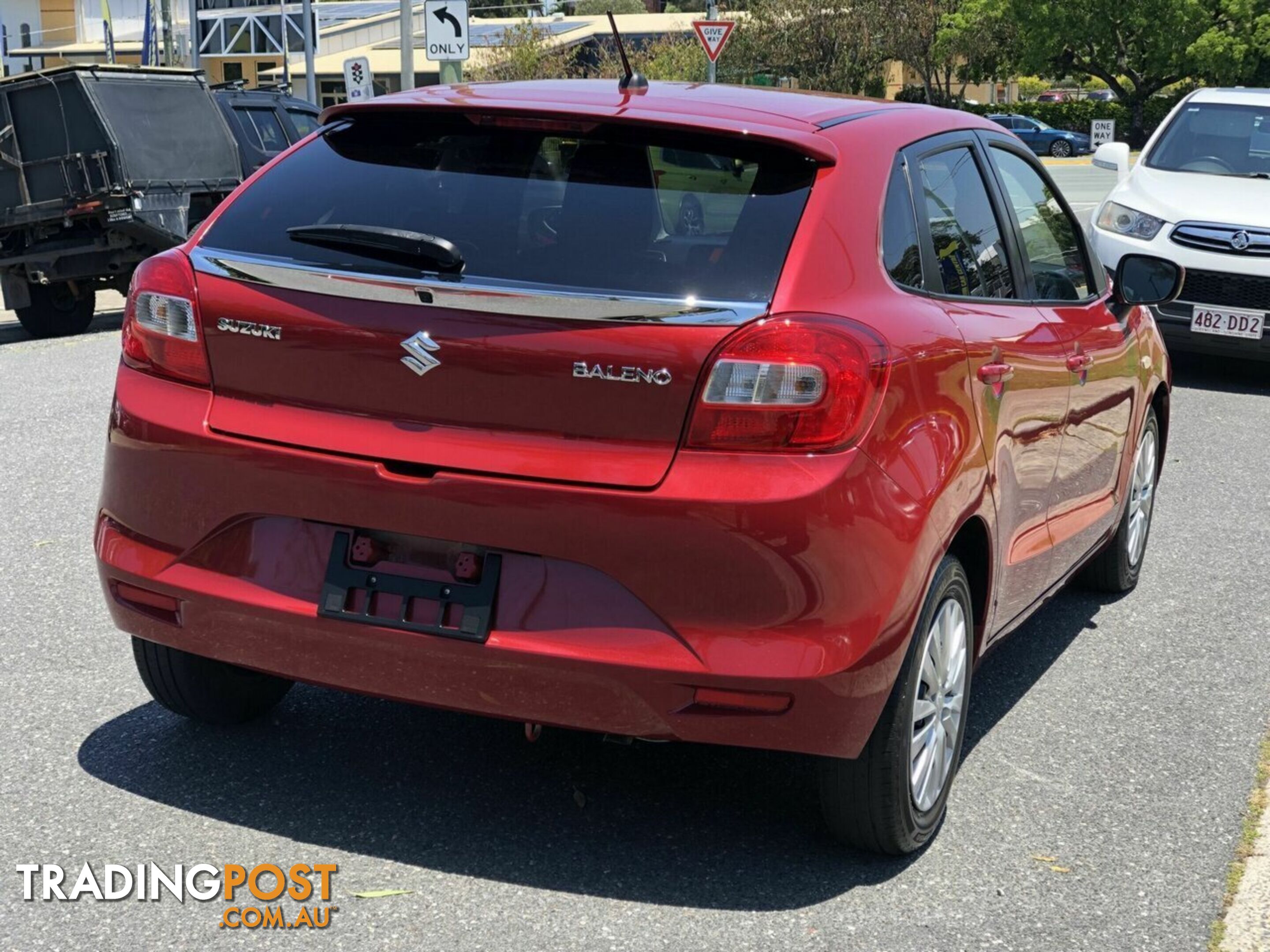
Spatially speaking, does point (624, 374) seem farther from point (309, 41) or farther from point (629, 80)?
point (309, 41)

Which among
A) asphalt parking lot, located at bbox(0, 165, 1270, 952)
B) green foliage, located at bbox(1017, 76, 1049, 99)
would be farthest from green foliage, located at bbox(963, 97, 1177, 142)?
asphalt parking lot, located at bbox(0, 165, 1270, 952)

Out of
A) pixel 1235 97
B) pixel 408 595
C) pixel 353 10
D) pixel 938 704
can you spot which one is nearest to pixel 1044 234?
Answer: pixel 938 704

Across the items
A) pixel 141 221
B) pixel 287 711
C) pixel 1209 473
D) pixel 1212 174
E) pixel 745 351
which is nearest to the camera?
pixel 745 351

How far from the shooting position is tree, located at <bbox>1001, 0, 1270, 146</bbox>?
2467 inches

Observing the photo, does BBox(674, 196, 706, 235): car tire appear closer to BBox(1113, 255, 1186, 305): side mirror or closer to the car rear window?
the car rear window

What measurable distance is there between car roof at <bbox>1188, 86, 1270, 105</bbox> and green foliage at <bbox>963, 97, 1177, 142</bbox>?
54.8 meters

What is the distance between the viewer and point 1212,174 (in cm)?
1232

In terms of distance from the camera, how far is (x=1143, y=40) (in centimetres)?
6538

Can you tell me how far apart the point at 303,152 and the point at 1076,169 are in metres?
47.0

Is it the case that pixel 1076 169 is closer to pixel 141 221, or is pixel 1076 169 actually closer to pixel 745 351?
pixel 141 221

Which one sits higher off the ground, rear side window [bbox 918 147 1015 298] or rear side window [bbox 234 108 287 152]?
rear side window [bbox 918 147 1015 298]

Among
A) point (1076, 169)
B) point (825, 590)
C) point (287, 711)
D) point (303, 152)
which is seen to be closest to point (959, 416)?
point (825, 590)

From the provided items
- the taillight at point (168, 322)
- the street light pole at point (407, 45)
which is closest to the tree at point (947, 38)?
the street light pole at point (407, 45)

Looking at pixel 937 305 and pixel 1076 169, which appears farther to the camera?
pixel 1076 169
